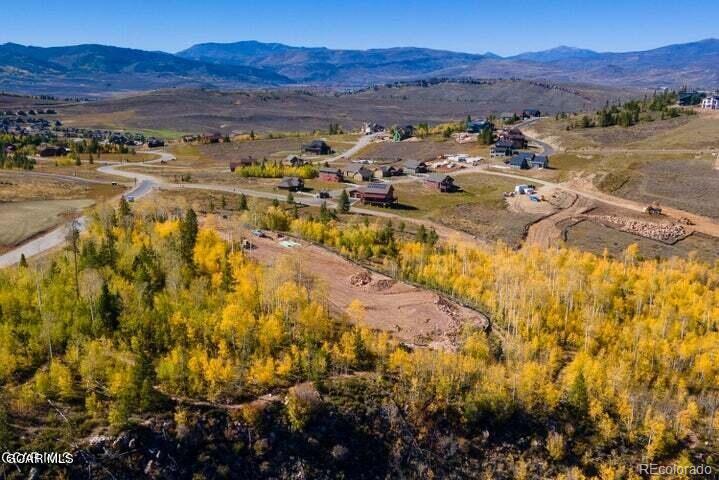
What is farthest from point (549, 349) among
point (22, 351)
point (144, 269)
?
point (22, 351)

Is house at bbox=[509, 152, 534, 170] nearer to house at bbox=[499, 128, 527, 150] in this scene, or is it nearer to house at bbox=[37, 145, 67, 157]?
house at bbox=[499, 128, 527, 150]

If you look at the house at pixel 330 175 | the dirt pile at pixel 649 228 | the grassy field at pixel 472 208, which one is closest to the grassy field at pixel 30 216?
the house at pixel 330 175

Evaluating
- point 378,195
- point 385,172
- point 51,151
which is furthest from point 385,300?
point 51,151

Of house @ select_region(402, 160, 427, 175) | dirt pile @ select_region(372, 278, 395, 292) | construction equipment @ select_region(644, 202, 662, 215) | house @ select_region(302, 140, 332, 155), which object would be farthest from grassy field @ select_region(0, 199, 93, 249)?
construction equipment @ select_region(644, 202, 662, 215)

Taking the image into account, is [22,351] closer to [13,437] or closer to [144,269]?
[13,437]

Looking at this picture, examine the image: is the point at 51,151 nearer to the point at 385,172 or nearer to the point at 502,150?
the point at 385,172

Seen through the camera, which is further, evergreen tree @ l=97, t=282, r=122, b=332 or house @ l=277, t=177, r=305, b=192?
house @ l=277, t=177, r=305, b=192

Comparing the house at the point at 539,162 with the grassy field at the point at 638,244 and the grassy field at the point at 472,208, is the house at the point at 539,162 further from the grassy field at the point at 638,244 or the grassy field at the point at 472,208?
the grassy field at the point at 638,244
